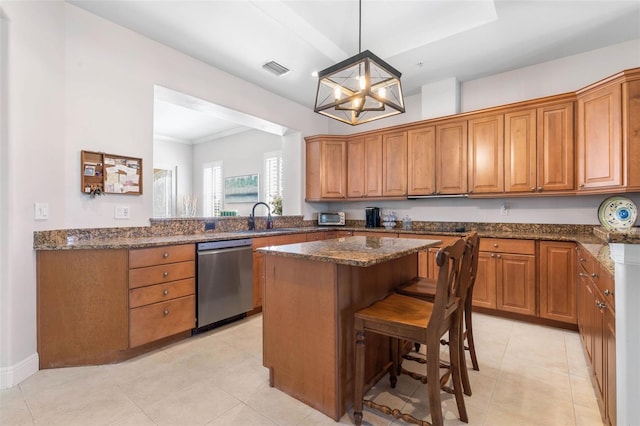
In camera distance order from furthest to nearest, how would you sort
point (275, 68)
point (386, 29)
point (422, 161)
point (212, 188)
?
point (212, 188)
point (422, 161)
point (275, 68)
point (386, 29)

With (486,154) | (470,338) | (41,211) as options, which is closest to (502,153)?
(486,154)

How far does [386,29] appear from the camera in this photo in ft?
9.81

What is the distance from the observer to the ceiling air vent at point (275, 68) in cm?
352

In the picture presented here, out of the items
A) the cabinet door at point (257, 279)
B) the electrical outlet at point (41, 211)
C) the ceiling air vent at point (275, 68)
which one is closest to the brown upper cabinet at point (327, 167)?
the ceiling air vent at point (275, 68)

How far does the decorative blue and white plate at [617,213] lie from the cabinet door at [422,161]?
1714mm

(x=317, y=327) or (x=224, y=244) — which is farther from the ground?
(x=224, y=244)

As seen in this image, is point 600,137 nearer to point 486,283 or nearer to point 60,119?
point 486,283

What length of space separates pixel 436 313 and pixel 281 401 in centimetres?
115

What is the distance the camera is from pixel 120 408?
71.6 inches

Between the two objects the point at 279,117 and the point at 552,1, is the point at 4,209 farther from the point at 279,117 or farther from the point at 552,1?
the point at 552,1

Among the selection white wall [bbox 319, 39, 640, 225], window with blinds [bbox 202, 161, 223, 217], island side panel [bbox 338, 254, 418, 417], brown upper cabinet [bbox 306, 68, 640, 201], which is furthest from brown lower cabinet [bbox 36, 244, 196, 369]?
window with blinds [bbox 202, 161, 223, 217]

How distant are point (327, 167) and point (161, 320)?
10.4 feet

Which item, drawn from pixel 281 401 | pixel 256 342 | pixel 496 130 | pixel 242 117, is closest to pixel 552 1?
pixel 496 130

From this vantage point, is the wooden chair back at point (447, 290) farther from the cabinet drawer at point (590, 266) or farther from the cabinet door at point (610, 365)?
the cabinet drawer at point (590, 266)
